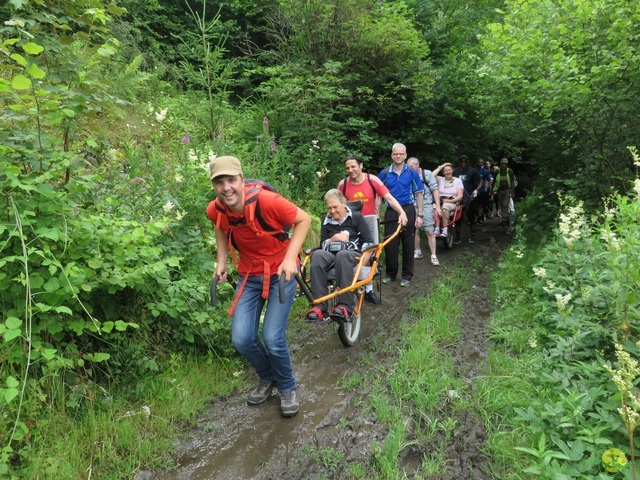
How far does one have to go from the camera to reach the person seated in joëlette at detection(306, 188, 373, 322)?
167 inches

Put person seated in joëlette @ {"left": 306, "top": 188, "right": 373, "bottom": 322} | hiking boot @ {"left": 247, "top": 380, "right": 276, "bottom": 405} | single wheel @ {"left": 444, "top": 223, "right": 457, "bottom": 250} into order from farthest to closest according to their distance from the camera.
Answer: single wheel @ {"left": 444, "top": 223, "right": 457, "bottom": 250} < person seated in joëlette @ {"left": 306, "top": 188, "right": 373, "bottom": 322} < hiking boot @ {"left": 247, "top": 380, "right": 276, "bottom": 405}

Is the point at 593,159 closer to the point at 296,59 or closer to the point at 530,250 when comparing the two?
the point at 530,250

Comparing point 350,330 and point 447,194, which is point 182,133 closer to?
point 350,330

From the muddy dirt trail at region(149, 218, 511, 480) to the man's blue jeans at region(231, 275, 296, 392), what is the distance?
0.38m

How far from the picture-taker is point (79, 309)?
312 centimetres

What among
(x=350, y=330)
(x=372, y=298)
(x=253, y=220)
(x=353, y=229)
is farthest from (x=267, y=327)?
(x=372, y=298)

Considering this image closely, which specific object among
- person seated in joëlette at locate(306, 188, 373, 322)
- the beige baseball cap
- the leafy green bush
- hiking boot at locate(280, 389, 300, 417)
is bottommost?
hiking boot at locate(280, 389, 300, 417)

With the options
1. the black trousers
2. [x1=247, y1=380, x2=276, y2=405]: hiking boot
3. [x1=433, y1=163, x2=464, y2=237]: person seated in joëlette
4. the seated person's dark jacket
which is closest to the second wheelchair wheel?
the seated person's dark jacket

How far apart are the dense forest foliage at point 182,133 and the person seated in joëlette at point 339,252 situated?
1.08 meters

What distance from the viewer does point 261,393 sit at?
369cm

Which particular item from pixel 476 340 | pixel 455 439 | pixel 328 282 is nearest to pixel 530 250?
pixel 476 340

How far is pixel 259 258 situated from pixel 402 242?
3926 mm

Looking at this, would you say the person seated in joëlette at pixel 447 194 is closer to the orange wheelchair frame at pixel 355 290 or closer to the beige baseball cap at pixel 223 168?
the orange wheelchair frame at pixel 355 290

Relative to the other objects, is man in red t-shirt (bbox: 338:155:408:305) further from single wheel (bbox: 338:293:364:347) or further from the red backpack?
the red backpack
